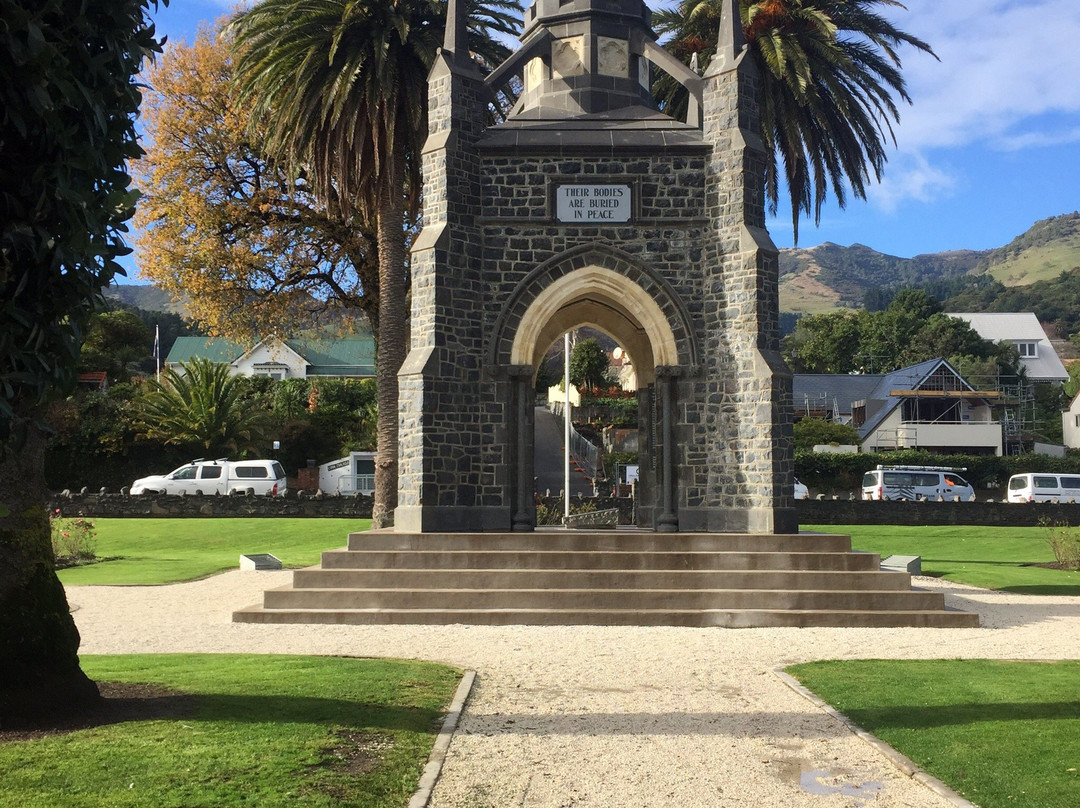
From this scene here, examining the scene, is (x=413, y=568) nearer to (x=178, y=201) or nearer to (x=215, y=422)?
(x=178, y=201)

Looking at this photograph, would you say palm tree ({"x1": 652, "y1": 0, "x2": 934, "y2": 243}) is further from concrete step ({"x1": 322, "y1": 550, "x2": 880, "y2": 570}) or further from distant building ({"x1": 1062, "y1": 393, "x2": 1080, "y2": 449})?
distant building ({"x1": 1062, "y1": 393, "x2": 1080, "y2": 449})

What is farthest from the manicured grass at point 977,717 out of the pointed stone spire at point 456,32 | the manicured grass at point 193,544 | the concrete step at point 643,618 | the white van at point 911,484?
the white van at point 911,484

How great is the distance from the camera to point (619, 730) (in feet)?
25.9

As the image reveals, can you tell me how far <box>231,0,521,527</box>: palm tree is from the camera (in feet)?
69.2

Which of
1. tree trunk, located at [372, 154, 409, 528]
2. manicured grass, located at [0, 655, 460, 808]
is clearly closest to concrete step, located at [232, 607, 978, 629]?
manicured grass, located at [0, 655, 460, 808]

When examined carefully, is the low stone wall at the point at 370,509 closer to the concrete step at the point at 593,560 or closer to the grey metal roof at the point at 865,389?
the concrete step at the point at 593,560

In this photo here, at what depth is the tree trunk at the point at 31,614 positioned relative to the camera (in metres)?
7.32

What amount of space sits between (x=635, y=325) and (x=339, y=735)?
13.0 metres

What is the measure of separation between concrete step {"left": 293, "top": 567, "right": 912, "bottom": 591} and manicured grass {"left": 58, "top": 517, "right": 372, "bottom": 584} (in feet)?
19.1

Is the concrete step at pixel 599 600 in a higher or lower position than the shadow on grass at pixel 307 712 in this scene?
higher

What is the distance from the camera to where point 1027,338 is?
81812 millimetres

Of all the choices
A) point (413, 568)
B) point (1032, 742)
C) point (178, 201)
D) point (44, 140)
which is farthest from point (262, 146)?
point (1032, 742)

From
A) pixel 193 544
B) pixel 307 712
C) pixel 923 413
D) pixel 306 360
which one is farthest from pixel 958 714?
pixel 306 360

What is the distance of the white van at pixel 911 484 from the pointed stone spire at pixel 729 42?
81.6ft
